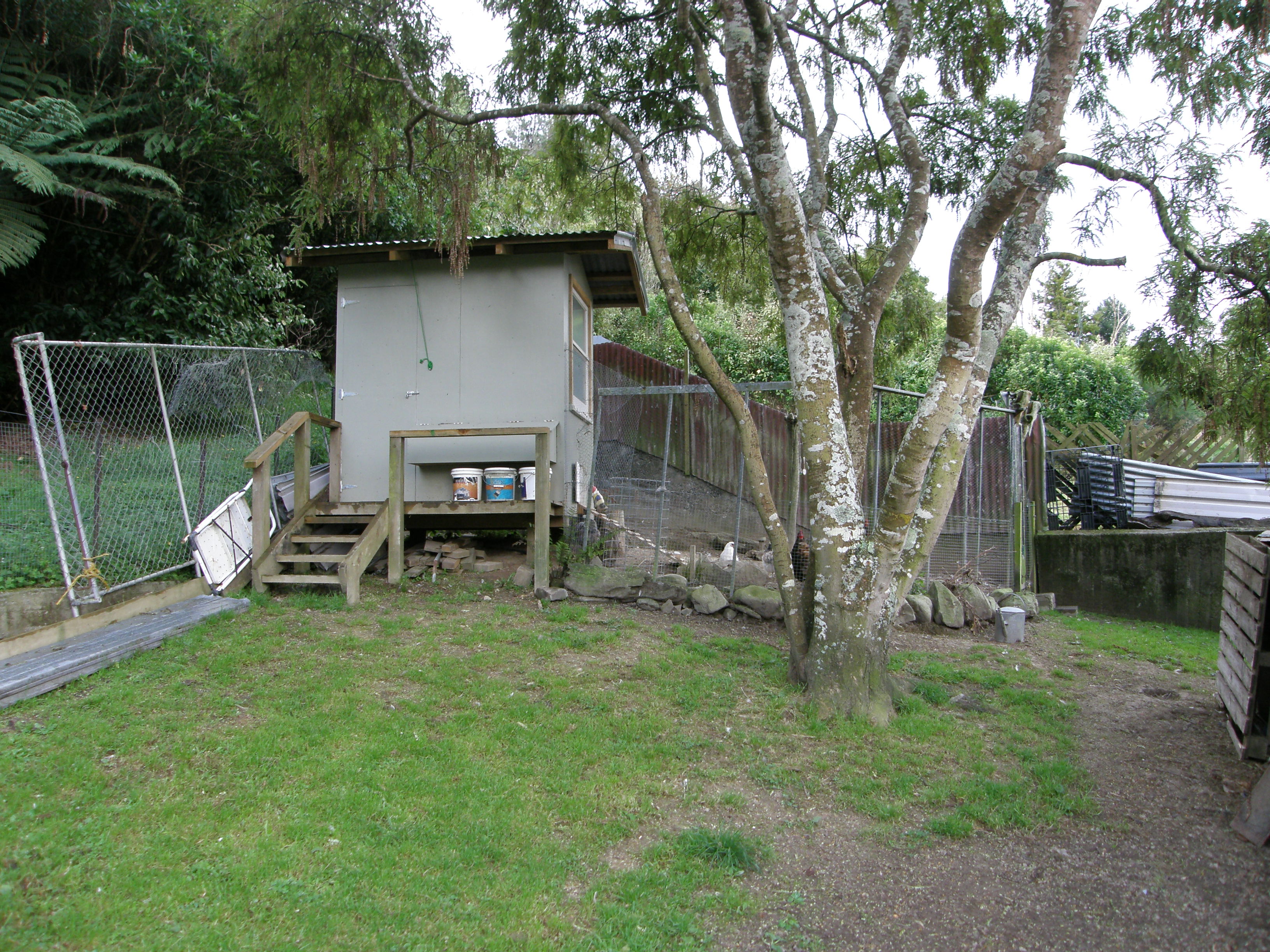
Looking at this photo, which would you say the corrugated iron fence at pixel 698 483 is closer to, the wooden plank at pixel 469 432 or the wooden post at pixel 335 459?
the wooden plank at pixel 469 432

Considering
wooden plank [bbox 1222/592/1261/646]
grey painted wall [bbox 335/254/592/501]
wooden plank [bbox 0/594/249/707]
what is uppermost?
grey painted wall [bbox 335/254/592/501]

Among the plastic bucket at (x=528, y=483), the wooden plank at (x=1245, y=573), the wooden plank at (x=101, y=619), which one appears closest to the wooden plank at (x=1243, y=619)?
the wooden plank at (x=1245, y=573)

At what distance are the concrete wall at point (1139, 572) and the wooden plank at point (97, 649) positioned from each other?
857 cm

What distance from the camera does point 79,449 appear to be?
7.54m

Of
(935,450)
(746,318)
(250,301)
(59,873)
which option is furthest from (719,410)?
(746,318)

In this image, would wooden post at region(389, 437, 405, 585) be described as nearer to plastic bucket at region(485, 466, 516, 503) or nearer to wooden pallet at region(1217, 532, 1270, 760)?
plastic bucket at region(485, 466, 516, 503)

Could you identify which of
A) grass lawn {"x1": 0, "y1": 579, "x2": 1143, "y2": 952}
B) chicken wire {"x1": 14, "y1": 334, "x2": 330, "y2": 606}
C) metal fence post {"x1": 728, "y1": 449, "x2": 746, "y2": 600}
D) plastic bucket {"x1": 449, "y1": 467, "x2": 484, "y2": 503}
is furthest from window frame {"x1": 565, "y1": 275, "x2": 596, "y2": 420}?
grass lawn {"x1": 0, "y1": 579, "x2": 1143, "y2": 952}

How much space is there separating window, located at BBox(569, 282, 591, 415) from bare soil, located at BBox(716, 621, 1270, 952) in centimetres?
546

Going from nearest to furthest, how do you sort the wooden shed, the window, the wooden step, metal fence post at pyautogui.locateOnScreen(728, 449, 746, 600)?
the wooden step
metal fence post at pyautogui.locateOnScreen(728, 449, 746, 600)
the wooden shed
the window

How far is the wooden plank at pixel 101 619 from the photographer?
511 cm

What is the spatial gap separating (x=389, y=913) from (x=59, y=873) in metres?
1.16

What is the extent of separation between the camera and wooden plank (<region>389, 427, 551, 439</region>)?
24.6 ft

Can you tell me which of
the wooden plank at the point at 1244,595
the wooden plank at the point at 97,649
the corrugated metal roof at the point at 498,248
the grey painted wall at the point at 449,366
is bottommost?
the wooden plank at the point at 97,649

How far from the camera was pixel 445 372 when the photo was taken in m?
8.33
